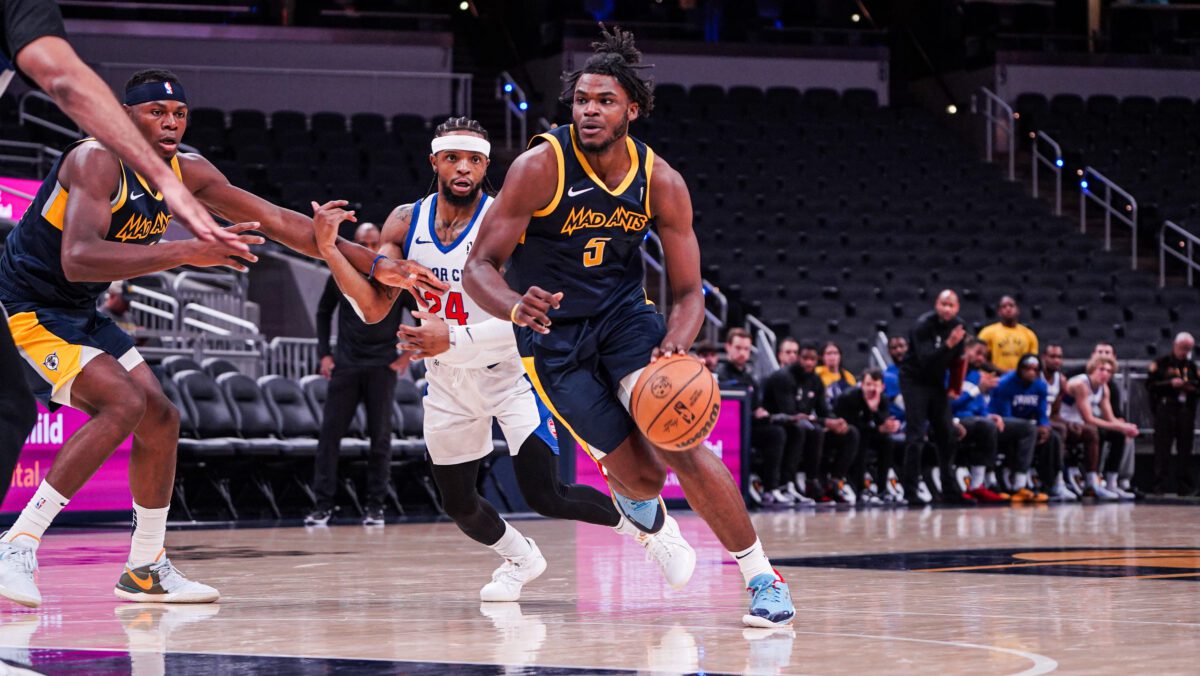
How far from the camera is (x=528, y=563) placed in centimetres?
642

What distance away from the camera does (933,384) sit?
14.7 meters

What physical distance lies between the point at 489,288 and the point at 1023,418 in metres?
11.6

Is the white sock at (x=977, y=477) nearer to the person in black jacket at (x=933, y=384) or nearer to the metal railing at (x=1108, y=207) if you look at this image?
the person in black jacket at (x=933, y=384)

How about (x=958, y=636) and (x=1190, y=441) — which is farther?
(x=1190, y=441)

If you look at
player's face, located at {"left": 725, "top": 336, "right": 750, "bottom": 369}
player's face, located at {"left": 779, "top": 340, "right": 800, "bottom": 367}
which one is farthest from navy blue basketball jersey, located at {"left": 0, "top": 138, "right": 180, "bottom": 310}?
player's face, located at {"left": 779, "top": 340, "right": 800, "bottom": 367}

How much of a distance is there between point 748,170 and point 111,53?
930cm

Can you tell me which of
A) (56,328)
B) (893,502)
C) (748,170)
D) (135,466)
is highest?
(748,170)

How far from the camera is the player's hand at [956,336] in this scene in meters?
14.0

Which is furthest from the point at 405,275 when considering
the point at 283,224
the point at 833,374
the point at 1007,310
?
the point at 1007,310

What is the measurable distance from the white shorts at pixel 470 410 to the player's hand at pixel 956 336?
815 cm

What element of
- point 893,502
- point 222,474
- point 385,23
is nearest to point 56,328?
point 222,474

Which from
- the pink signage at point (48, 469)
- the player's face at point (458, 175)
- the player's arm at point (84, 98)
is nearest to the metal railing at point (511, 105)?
the pink signage at point (48, 469)

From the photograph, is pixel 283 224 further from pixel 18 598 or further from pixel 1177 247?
pixel 1177 247

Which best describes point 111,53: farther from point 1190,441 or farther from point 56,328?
point 56,328
